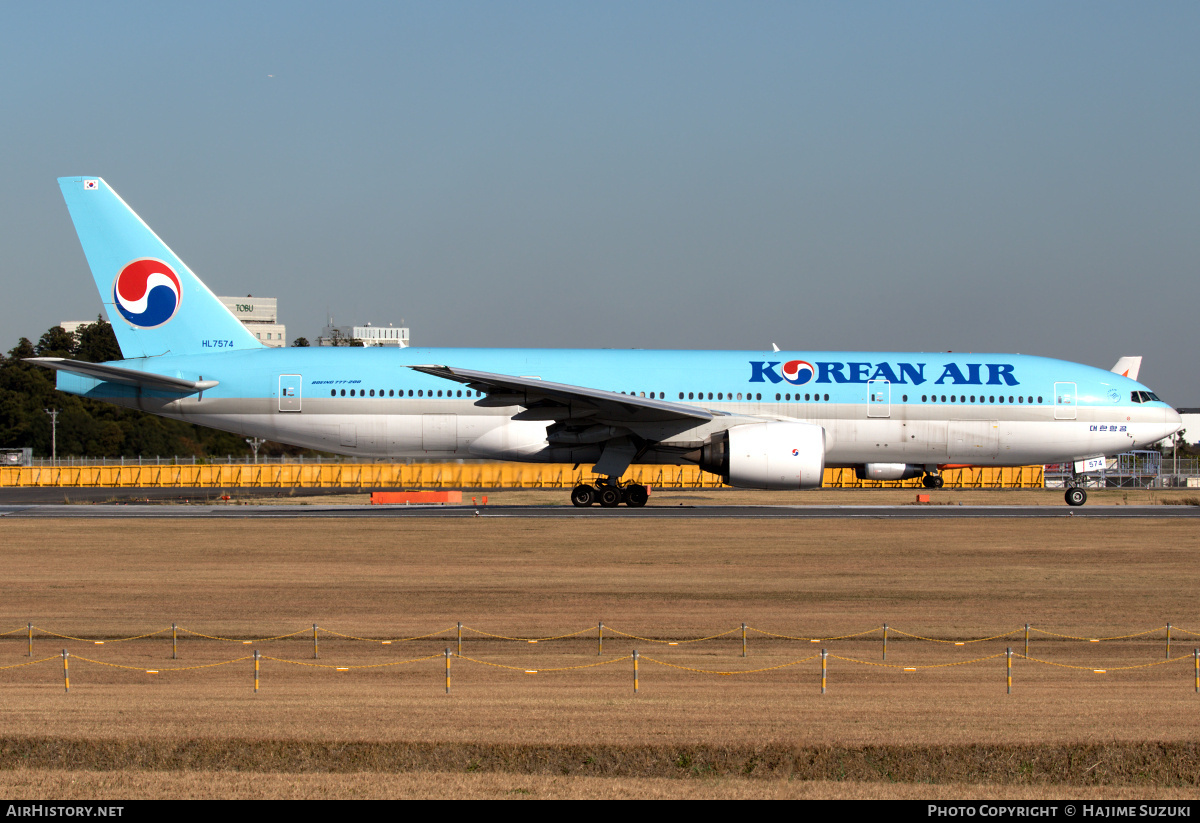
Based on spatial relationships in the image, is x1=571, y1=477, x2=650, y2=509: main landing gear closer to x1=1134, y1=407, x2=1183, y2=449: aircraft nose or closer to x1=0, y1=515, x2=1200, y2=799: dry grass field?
x1=0, y1=515, x2=1200, y2=799: dry grass field

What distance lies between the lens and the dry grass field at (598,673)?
8391 mm

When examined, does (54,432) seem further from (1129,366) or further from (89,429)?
(1129,366)

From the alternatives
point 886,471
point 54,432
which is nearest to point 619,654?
point 886,471

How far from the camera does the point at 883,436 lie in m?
30.7

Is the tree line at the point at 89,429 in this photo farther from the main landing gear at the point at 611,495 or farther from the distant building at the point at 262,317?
the distant building at the point at 262,317

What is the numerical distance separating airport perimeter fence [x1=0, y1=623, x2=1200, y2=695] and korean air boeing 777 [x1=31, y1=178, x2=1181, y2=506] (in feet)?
50.9

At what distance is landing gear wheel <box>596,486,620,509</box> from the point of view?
→ 3034cm

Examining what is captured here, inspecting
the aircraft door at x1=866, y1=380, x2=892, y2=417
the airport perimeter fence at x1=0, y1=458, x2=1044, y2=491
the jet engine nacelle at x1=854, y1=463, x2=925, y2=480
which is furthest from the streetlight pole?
the aircraft door at x1=866, y1=380, x2=892, y2=417

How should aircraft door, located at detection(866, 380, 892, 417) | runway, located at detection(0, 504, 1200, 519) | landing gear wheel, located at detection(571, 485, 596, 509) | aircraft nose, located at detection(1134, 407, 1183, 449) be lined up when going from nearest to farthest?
runway, located at detection(0, 504, 1200, 519), landing gear wheel, located at detection(571, 485, 596, 509), aircraft door, located at detection(866, 380, 892, 417), aircraft nose, located at detection(1134, 407, 1183, 449)

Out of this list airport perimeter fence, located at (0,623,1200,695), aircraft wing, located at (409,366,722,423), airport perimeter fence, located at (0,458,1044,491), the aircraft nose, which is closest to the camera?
airport perimeter fence, located at (0,623,1200,695)

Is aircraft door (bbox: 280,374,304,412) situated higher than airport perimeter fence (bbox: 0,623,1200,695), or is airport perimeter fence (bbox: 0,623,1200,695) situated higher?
aircraft door (bbox: 280,374,304,412)

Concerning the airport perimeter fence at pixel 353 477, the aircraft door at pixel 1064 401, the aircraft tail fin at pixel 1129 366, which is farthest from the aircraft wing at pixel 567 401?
the aircraft tail fin at pixel 1129 366

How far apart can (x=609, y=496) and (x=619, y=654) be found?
1797 cm
